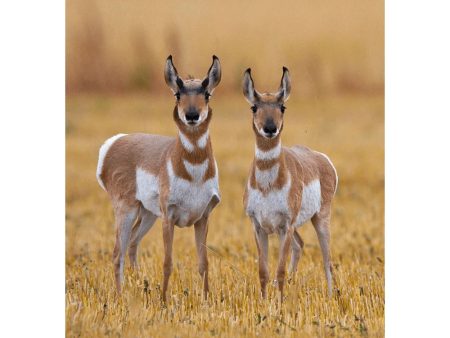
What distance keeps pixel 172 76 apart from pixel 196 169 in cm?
83

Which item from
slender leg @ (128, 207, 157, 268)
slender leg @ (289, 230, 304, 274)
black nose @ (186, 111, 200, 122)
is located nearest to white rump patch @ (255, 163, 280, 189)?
black nose @ (186, 111, 200, 122)

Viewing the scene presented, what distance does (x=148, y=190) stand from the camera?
32.9 feet

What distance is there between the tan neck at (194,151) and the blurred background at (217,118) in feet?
2.25

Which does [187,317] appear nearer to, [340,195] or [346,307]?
[346,307]

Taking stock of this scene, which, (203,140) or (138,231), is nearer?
(203,140)

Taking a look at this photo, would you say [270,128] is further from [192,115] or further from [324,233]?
[324,233]

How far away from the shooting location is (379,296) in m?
10.3

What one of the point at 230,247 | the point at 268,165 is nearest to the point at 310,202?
the point at 268,165

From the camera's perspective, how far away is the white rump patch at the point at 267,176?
9453 millimetres

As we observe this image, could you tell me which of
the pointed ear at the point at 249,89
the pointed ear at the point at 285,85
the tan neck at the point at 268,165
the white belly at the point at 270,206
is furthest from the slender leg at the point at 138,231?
the pointed ear at the point at 285,85

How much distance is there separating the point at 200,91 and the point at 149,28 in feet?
5.89

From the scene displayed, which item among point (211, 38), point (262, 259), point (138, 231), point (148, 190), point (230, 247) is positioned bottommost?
point (230, 247)

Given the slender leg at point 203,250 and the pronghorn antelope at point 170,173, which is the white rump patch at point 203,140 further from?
the slender leg at point 203,250

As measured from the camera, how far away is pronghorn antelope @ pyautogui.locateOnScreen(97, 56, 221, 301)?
9.37 metres
